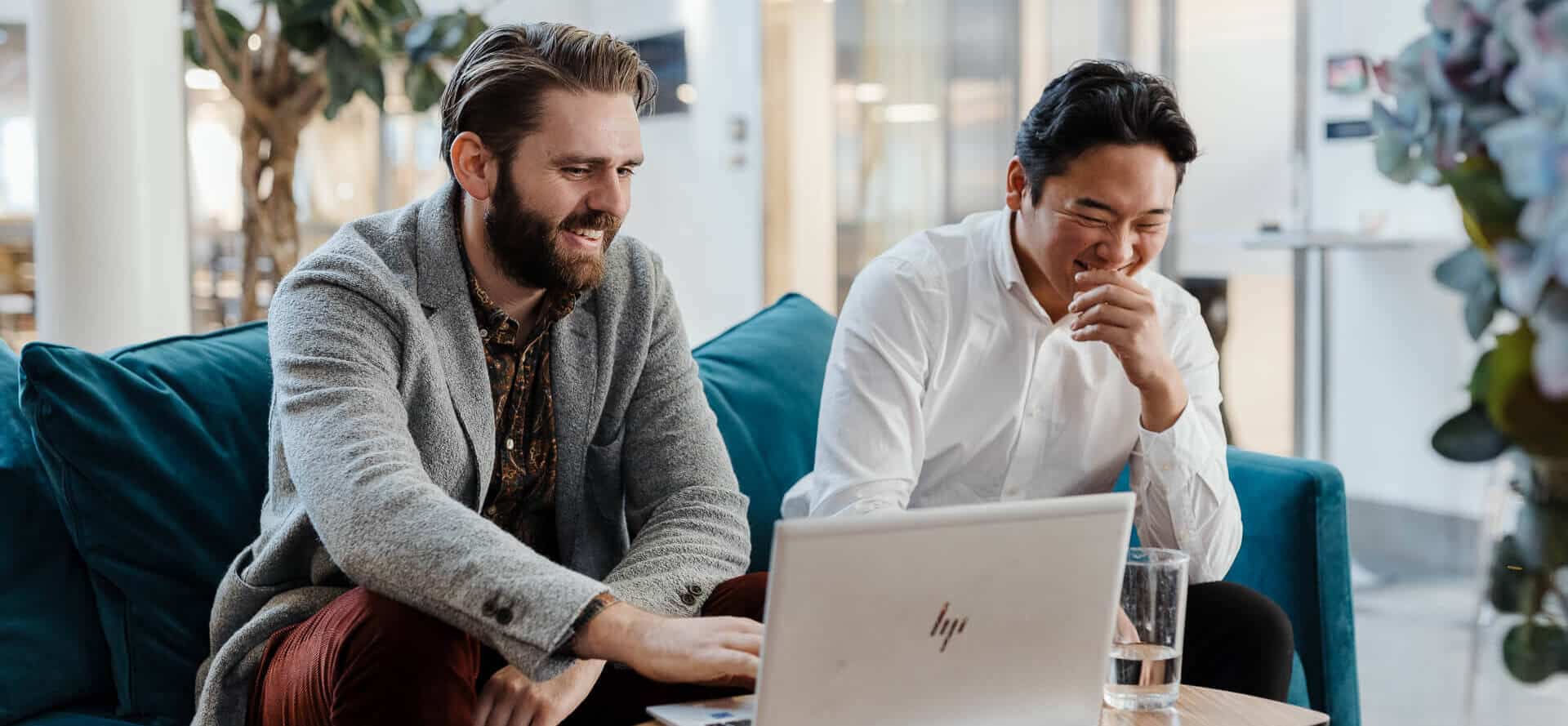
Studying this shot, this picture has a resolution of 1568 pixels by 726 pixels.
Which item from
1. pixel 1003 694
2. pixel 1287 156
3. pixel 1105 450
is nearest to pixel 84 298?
pixel 1105 450

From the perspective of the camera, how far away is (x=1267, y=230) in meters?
4.36

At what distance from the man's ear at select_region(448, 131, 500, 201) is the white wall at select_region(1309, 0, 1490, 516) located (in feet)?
10.7

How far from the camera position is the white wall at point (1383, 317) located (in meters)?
4.20

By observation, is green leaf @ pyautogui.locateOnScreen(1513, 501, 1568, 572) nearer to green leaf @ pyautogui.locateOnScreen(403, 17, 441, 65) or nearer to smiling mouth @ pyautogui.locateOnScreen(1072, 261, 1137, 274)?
smiling mouth @ pyautogui.locateOnScreen(1072, 261, 1137, 274)

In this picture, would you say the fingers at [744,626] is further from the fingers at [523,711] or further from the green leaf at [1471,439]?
the green leaf at [1471,439]

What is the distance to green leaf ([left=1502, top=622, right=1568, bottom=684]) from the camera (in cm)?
67

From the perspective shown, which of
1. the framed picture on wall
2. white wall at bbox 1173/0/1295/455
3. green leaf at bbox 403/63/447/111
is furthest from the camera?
white wall at bbox 1173/0/1295/455

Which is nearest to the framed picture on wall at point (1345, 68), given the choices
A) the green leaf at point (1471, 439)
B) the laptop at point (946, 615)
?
the laptop at point (946, 615)

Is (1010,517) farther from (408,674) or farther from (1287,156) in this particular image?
(1287,156)

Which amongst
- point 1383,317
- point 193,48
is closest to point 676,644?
point 193,48

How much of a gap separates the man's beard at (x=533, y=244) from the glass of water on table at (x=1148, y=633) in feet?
2.33

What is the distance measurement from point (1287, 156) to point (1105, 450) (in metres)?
3.11

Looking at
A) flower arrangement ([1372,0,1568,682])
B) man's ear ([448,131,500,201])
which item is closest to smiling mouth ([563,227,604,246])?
man's ear ([448,131,500,201])

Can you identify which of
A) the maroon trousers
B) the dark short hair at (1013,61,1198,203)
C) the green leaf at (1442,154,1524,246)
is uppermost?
the dark short hair at (1013,61,1198,203)
